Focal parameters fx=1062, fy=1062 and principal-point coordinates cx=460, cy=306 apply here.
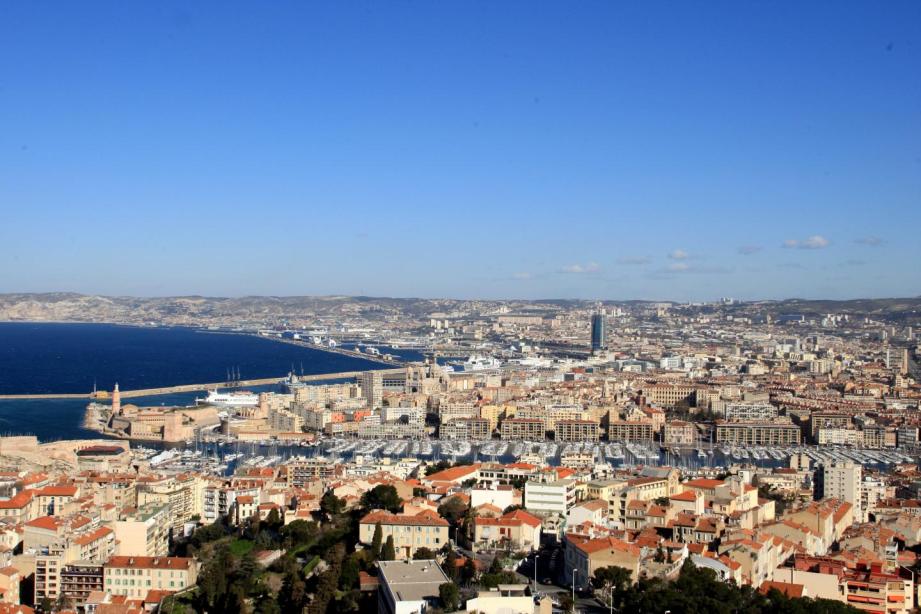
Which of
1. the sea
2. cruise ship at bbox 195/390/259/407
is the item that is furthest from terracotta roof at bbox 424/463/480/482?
cruise ship at bbox 195/390/259/407

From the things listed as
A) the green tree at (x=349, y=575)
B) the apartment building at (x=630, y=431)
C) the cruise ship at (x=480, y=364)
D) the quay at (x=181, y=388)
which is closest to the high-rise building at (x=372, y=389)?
the quay at (x=181, y=388)

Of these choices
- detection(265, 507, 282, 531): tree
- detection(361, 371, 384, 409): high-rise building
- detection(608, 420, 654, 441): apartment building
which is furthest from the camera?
detection(361, 371, 384, 409): high-rise building

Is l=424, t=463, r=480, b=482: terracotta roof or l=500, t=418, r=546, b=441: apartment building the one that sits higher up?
l=424, t=463, r=480, b=482: terracotta roof

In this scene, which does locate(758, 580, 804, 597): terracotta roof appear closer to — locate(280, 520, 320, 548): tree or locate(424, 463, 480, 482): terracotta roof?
locate(280, 520, 320, 548): tree

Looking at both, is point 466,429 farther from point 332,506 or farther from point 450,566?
point 450,566

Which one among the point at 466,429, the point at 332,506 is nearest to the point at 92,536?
the point at 332,506

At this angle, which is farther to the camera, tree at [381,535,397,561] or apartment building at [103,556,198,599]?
apartment building at [103,556,198,599]

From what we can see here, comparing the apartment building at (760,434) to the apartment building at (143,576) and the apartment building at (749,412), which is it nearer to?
the apartment building at (749,412)
